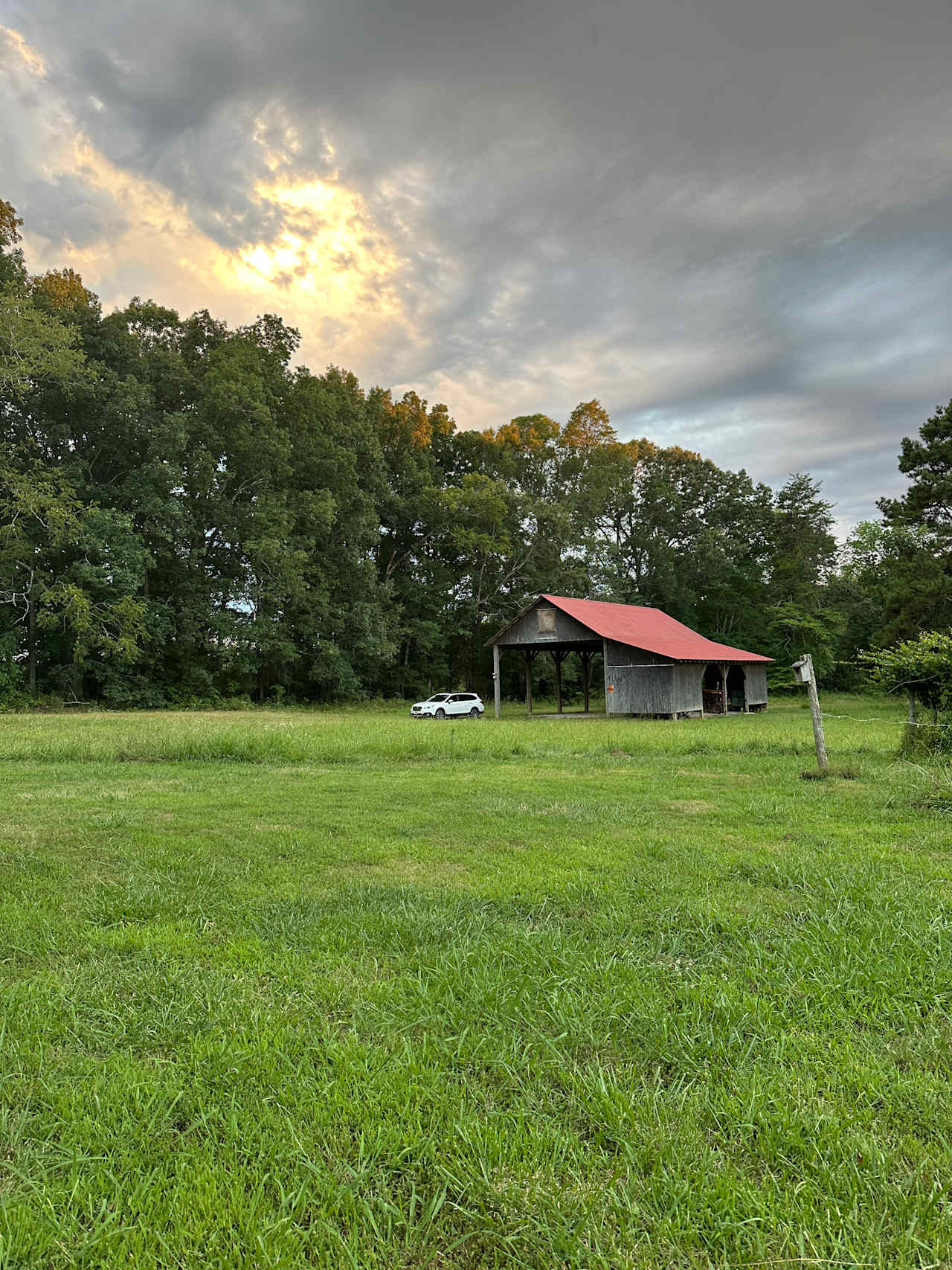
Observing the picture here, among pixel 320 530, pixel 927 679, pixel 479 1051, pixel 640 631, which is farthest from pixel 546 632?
pixel 479 1051

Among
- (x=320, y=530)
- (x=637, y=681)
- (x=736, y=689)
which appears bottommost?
(x=736, y=689)

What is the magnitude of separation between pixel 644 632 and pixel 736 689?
721cm

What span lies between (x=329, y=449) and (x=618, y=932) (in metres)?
37.4

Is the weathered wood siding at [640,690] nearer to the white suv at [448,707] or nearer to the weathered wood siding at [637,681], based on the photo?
the weathered wood siding at [637,681]

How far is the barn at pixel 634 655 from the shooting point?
27.7m

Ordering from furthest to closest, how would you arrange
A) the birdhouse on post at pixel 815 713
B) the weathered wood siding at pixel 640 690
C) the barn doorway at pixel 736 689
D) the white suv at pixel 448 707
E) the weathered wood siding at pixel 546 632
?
the barn doorway at pixel 736 689
the white suv at pixel 448 707
the weathered wood siding at pixel 546 632
the weathered wood siding at pixel 640 690
the birdhouse on post at pixel 815 713

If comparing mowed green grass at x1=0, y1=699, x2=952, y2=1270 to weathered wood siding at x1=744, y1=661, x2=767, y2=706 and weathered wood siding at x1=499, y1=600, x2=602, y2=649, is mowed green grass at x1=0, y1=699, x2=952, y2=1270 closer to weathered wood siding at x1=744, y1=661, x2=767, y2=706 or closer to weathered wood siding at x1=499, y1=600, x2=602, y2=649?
weathered wood siding at x1=499, y1=600, x2=602, y2=649

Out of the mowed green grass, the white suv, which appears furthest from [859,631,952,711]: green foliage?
the white suv

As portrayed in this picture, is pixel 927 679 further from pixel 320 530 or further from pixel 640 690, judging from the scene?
pixel 320 530

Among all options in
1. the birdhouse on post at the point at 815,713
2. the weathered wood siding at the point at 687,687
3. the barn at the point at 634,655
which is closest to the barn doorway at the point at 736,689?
the barn at the point at 634,655

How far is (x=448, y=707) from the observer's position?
1241 inches

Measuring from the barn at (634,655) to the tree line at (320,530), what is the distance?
689cm

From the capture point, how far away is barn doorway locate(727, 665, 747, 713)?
3434cm

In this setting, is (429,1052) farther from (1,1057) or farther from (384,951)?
(1,1057)
